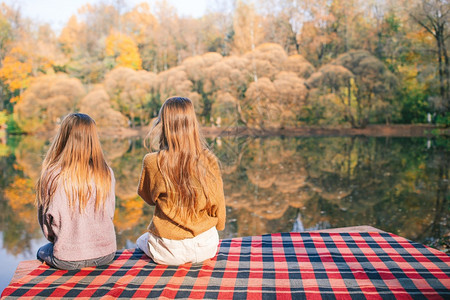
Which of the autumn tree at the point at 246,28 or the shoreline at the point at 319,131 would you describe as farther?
the autumn tree at the point at 246,28

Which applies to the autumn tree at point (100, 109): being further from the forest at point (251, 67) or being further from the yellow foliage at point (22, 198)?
the yellow foliage at point (22, 198)

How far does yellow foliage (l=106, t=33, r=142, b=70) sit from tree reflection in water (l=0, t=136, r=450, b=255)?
14.4 meters

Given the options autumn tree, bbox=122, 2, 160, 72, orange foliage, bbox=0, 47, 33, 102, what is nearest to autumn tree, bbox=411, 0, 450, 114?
autumn tree, bbox=122, 2, 160, 72

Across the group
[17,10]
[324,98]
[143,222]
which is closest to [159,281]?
[143,222]

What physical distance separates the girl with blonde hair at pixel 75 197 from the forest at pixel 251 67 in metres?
16.1

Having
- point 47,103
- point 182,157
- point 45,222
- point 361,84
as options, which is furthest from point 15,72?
point 182,157

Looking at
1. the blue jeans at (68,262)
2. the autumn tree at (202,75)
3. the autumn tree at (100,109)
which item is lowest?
the blue jeans at (68,262)

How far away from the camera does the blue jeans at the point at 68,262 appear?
6.64 ft

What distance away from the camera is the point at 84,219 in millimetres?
1989

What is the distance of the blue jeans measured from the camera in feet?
6.64

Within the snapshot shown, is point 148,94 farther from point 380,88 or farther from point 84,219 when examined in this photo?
point 84,219

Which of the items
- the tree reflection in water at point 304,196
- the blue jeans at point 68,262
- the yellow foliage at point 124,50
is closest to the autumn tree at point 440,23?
the tree reflection in water at point 304,196

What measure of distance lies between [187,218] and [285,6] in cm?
2250

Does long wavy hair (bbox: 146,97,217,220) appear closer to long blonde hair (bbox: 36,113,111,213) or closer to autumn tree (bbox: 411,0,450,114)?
long blonde hair (bbox: 36,113,111,213)
